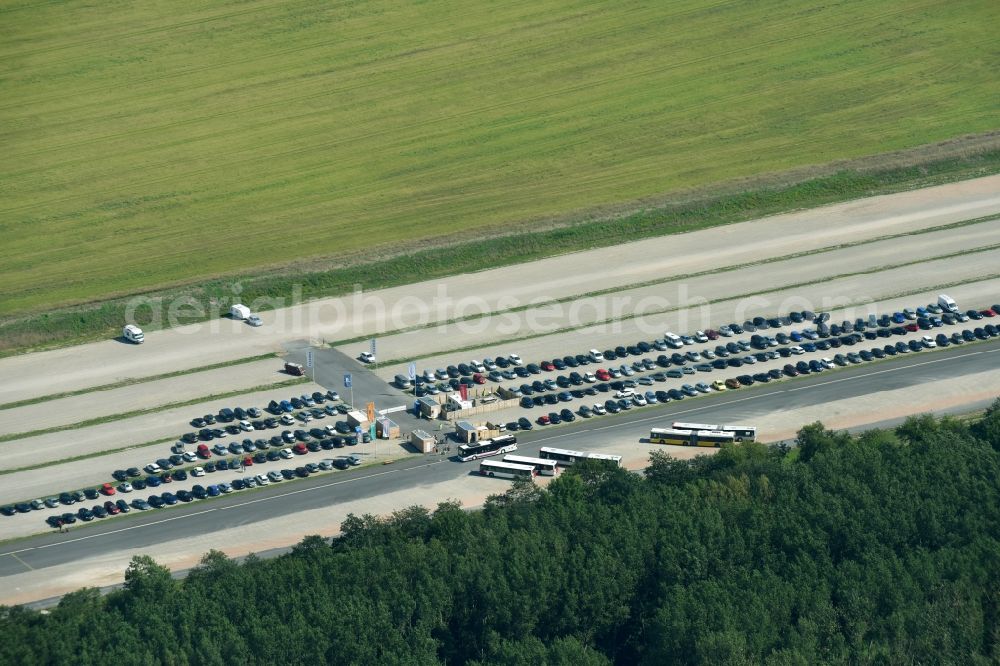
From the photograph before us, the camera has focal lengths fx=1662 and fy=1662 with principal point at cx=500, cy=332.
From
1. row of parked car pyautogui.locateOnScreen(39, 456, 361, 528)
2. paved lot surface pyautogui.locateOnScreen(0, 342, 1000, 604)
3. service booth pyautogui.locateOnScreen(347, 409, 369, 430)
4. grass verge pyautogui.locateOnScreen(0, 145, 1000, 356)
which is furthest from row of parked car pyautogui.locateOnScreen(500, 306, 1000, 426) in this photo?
grass verge pyautogui.locateOnScreen(0, 145, 1000, 356)

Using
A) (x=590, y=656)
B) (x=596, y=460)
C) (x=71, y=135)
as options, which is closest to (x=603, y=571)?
(x=590, y=656)

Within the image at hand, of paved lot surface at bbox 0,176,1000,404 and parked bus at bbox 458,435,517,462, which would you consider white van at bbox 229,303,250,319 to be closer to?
paved lot surface at bbox 0,176,1000,404

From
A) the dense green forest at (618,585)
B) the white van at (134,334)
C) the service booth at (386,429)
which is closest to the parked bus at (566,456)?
the dense green forest at (618,585)

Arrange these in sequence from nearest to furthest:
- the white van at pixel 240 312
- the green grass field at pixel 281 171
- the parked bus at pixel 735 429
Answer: the parked bus at pixel 735 429 < the white van at pixel 240 312 < the green grass field at pixel 281 171

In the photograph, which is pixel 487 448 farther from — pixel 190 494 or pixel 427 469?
pixel 190 494

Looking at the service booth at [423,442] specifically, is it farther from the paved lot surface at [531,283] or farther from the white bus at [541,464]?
the paved lot surface at [531,283]

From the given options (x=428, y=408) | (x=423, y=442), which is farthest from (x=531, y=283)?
(x=423, y=442)
